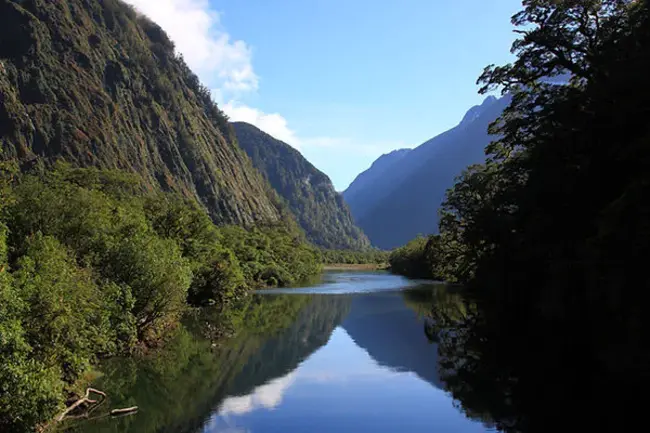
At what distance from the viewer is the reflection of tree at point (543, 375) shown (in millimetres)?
19906

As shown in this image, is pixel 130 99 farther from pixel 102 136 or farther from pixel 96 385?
pixel 96 385

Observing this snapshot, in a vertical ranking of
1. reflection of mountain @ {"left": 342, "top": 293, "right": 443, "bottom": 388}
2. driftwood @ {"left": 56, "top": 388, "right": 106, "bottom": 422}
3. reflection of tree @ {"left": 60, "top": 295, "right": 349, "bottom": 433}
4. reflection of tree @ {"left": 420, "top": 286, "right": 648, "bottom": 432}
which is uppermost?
driftwood @ {"left": 56, "top": 388, "right": 106, "bottom": 422}

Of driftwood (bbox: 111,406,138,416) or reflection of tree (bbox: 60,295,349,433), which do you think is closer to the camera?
driftwood (bbox: 111,406,138,416)

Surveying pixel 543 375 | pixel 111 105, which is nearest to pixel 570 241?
pixel 543 375

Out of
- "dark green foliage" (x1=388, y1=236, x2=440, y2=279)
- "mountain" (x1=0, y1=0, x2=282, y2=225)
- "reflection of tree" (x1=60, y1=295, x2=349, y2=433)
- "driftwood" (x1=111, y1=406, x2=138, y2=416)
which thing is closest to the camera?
"driftwood" (x1=111, y1=406, x2=138, y2=416)

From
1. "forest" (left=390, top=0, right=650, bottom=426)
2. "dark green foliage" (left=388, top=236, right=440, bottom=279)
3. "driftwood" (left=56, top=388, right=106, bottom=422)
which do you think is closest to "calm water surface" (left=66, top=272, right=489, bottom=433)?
"driftwood" (left=56, top=388, right=106, bottom=422)

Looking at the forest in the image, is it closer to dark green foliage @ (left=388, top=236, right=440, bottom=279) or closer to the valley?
the valley

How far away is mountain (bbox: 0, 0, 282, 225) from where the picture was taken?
10088 cm

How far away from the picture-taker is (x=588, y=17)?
3016 centimetres

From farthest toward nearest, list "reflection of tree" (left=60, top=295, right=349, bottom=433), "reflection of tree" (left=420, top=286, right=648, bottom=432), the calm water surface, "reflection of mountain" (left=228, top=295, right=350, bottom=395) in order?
"reflection of mountain" (left=228, top=295, right=350, bottom=395), "reflection of tree" (left=60, top=295, right=349, bottom=433), the calm water surface, "reflection of tree" (left=420, top=286, right=648, bottom=432)

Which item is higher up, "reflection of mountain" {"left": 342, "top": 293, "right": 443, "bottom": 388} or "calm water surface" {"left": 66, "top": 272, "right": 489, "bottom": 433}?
"calm water surface" {"left": 66, "top": 272, "right": 489, "bottom": 433}

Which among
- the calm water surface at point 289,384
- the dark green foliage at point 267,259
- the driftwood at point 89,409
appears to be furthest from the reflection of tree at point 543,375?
the dark green foliage at point 267,259

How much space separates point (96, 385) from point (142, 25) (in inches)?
6514

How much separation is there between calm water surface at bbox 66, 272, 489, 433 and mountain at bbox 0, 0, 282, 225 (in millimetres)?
71788
